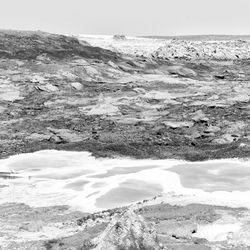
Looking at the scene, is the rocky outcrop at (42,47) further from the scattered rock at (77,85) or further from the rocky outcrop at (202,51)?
the rocky outcrop at (202,51)

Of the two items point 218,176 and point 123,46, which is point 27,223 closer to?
point 218,176

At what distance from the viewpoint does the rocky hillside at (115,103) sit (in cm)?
3325

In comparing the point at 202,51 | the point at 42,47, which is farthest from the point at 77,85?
the point at 202,51

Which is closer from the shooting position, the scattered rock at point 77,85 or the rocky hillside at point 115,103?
the rocky hillside at point 115,103

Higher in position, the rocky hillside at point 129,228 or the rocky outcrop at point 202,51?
the rocky outcrop at point 202,51

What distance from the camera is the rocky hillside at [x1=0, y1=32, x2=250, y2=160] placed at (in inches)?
1309

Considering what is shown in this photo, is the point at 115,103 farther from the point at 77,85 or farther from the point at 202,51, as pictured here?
the point at 202,51

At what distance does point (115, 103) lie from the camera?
43.5 m

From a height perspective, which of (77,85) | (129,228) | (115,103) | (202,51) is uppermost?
(202,51)

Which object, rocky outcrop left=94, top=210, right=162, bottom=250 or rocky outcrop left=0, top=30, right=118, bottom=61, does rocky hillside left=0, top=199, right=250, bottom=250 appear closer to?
rocky outcrop left=94, top=210, right=162, bottom=250

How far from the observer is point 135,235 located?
13.9m

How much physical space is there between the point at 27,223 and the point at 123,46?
54.5 metres

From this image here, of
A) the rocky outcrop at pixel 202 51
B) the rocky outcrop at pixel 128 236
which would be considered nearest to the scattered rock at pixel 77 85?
the rocky outcrop at pixel 202 51

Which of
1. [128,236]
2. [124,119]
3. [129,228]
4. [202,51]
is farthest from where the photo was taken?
[202,51]
